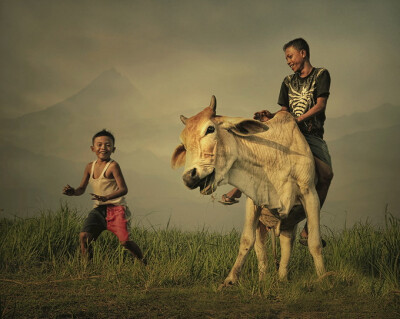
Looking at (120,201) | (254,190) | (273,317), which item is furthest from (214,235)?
(273,317)

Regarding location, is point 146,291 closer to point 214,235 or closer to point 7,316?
point 7,316

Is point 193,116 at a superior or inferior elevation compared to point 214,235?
superior

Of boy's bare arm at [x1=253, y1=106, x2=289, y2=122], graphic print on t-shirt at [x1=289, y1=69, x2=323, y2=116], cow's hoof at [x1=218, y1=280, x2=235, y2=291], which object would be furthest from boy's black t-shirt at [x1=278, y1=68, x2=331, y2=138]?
cow's hoof at [x1=218, y1=280, x2=235, y2=291]

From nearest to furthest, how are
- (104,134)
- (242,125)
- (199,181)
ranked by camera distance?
(199,181) < (242,125) < (104,134)

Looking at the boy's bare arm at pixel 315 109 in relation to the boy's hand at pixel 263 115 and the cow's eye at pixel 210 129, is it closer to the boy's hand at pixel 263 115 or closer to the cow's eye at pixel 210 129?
the boy's hand at pixel 263 115

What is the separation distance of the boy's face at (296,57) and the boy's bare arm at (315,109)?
452 millimetres

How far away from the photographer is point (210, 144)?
436cm

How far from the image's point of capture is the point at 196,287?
4.77m

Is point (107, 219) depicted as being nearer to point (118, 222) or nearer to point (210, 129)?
point (118, 222)

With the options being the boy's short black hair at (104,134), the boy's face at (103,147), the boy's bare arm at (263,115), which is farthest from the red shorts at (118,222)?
the boy's bare arm at (263,115)

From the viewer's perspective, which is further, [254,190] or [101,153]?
[101,153]

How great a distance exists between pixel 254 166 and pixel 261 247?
1102mm

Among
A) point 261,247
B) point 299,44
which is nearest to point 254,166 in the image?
point 261,247

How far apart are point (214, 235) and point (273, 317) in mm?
4134
